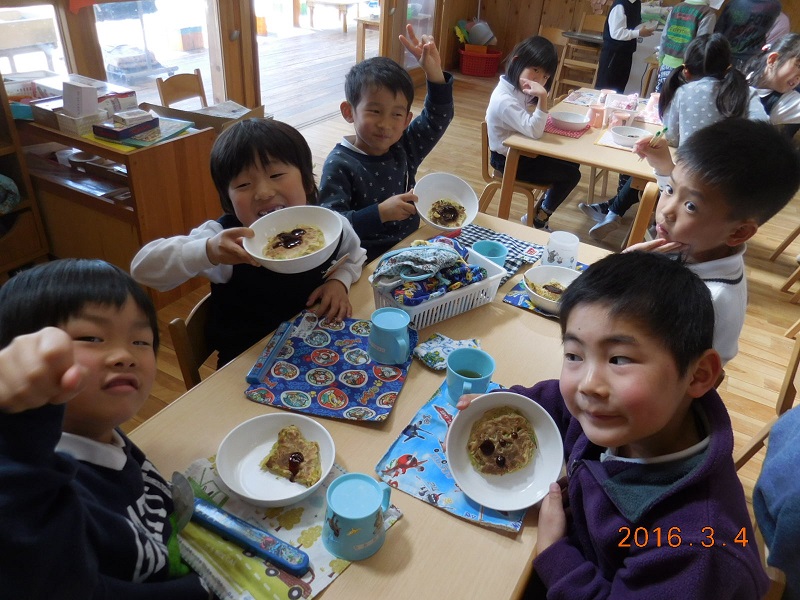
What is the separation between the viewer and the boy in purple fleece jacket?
72 cm

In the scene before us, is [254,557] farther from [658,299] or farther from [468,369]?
[658,299]

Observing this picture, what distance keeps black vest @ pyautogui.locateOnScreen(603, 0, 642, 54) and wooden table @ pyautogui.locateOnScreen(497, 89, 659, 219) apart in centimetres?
268

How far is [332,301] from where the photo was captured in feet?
4.30

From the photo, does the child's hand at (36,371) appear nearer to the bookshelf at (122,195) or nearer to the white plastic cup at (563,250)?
the white plastic cup at (563,250)

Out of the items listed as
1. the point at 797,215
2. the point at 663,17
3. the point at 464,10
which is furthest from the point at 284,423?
the point at 464,10

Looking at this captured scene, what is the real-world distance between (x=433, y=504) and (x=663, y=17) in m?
6.10

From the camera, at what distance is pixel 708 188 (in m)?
1.32

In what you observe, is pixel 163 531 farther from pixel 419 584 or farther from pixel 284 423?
pixel 419 584

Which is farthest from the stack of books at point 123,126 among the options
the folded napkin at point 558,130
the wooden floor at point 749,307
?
→ the folded napkin at point 558,130

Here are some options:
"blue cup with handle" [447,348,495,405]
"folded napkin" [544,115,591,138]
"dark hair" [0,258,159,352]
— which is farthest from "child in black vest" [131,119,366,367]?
"folded napkin" [544,115,591,138]

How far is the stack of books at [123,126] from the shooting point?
7.34 feet

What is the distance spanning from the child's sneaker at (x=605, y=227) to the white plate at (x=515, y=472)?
8.83ft

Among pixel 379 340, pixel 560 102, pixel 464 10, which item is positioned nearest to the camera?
pixel 379 340

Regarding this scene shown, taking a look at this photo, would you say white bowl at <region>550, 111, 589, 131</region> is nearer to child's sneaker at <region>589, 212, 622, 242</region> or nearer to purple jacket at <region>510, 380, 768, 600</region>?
child's sneaker at <region>589, 212, 622, 242</region>
